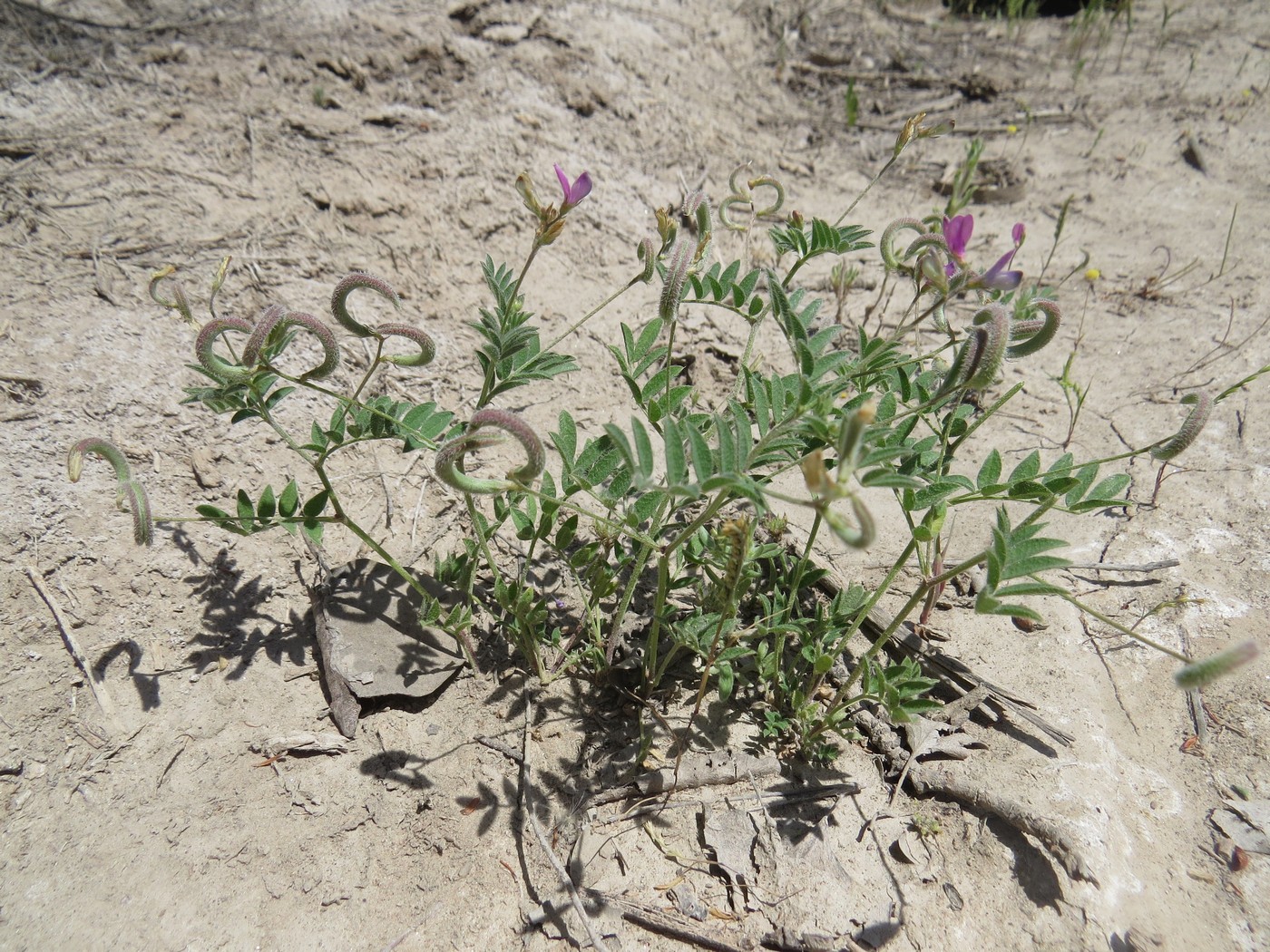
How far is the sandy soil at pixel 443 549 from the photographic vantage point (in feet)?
5.34

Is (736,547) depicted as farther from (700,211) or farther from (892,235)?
(892,235)

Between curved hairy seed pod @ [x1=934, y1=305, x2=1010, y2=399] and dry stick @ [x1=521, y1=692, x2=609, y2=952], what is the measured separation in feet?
4.22

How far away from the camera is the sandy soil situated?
5.34 feet

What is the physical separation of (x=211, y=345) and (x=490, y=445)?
75 cm

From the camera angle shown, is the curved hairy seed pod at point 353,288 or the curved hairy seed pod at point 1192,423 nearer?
the curved hairy seed pod at point 1192,423

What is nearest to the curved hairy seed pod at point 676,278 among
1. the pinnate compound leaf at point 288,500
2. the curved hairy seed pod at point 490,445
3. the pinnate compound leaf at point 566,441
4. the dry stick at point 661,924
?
the pinnate compound leaf at point 566,441

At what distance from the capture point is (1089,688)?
199 cm

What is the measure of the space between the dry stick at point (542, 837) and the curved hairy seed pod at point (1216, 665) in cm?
119

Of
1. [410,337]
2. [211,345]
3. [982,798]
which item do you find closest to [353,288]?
[410,337]

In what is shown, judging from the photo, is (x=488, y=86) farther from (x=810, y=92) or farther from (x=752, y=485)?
(x=752, y=485)

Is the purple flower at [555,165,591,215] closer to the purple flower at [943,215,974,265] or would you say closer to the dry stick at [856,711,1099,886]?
the purple flower at [943,215,974,265]

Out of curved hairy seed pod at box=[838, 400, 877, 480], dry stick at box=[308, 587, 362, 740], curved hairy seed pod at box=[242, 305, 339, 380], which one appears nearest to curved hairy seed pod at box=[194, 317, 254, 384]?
curved hairy seed pod at box=[242, 305, 339, 380]

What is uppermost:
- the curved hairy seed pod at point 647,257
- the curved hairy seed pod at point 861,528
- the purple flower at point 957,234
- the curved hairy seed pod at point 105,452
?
the purple flower at point 957,234

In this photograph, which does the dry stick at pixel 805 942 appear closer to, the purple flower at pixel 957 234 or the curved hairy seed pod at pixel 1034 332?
the curved hairy seed pod at pixel 1034 332
